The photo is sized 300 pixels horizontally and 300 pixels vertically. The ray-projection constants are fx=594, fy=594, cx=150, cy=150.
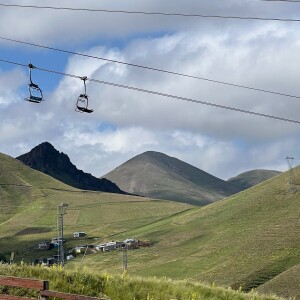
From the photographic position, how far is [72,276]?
2523 centimetres

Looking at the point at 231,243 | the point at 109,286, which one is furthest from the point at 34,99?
the point at 231,243

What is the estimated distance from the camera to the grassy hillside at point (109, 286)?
79.8ft

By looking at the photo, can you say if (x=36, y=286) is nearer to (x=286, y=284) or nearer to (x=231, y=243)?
(x=286, y=284)

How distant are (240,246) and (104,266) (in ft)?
104

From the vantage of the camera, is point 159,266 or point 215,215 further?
point 215,215

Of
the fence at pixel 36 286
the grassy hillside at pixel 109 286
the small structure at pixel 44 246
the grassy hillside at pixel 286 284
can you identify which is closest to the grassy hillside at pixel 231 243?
the grassy hillside at pixel 286 284

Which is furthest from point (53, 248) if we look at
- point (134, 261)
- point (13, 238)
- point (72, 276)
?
point (72, 276)

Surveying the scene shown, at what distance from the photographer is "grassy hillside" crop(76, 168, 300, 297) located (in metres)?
116

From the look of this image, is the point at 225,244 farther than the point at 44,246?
No

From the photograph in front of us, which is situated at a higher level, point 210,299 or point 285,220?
point 285,220

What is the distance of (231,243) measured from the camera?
5595 inches

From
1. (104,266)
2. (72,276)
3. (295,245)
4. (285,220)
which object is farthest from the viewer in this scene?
(285,220)

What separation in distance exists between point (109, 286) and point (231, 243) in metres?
120

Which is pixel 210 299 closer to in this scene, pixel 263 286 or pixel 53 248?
pixel 263 286
